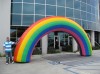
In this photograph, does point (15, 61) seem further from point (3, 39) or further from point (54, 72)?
point (3, 39)

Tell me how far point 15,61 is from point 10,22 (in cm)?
869

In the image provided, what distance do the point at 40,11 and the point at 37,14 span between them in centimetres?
53

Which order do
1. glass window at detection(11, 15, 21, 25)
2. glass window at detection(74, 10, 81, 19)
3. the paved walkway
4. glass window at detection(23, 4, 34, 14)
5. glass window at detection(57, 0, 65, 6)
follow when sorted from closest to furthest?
the paved walkway, glass window at detection(11, 15, 21, 25), glass window at detection(23, 4, 34, 14), glass window at detection(57, 0, 65, 6), glass window at detection(74, 10, 81, 19)

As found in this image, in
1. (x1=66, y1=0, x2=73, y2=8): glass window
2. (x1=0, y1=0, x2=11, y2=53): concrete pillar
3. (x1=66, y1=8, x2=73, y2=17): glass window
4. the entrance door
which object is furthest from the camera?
the entrance door

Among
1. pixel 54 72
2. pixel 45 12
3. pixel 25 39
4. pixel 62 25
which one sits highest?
pixel 45 12

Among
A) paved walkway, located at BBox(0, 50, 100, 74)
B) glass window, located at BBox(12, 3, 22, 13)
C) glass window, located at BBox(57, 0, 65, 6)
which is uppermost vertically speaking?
glass window, located at BBox(57, 0, 65, 6)

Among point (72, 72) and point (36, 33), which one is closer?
point (72, 72)

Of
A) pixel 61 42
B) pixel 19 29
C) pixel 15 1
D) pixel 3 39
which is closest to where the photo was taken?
pixel 3 39

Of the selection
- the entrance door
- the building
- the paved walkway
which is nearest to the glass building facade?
the building

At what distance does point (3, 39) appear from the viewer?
71.1ft

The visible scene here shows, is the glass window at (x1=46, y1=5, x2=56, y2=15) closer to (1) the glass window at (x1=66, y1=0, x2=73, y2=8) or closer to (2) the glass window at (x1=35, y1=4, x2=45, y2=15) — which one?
(2) the glass window at (x1=35, y1=4, x2=45, y2=15)

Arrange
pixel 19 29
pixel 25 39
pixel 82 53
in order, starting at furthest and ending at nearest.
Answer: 1. pixel 19 29
2. pixel 82 53
3. pixel 25 39

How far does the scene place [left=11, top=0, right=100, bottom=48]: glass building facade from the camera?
23.4 meters

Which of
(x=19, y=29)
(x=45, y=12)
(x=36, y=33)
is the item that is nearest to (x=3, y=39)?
(x=19, y=29)
